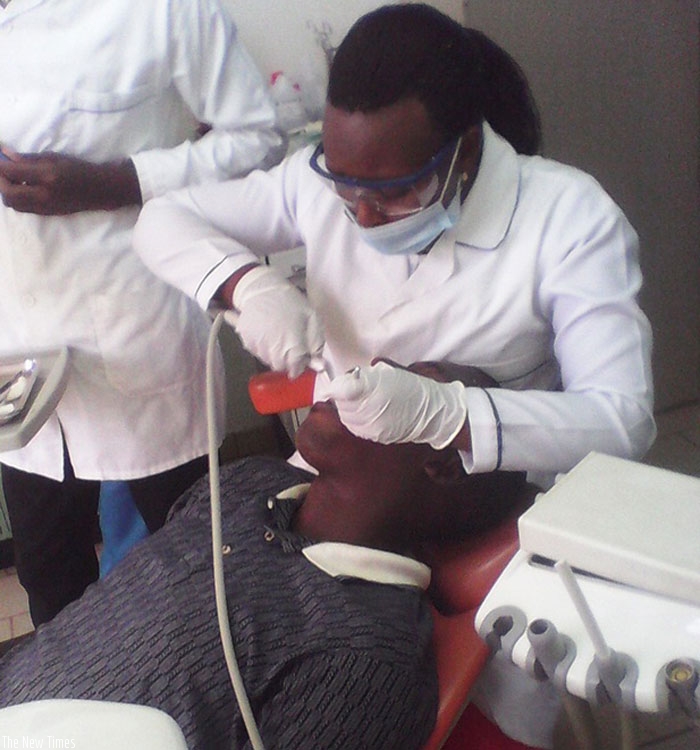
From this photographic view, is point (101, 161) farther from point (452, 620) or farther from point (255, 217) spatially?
point (452, 620)

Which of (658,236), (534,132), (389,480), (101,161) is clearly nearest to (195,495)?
(389,480)

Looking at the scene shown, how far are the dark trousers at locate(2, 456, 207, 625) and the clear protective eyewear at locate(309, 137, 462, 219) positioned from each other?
66cm

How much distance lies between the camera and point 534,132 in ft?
3.53

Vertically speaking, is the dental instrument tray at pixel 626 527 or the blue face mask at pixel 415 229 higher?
the blue face mask at pixel 415 229

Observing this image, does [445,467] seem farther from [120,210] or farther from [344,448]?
[120,210]

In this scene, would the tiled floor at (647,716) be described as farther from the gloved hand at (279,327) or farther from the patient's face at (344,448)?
the gloved hand at (279,327)

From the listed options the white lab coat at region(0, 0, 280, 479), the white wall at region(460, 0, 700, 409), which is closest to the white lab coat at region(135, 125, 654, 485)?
the white lab coat at region(0, 0, 280, 479)

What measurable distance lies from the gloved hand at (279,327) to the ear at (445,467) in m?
0.19

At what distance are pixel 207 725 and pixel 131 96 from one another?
2.82 feet

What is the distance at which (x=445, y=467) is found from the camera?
0.88 m

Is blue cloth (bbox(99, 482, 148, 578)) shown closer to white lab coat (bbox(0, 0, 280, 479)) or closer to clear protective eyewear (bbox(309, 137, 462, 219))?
white lab coat (bbox(0, 0, 280, 479))

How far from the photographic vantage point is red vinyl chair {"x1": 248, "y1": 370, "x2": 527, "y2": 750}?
86cm

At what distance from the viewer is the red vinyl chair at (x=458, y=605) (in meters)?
0.86

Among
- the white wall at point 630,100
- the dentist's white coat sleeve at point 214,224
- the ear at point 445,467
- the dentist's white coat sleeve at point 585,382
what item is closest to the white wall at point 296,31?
the white wall at point 630,100
